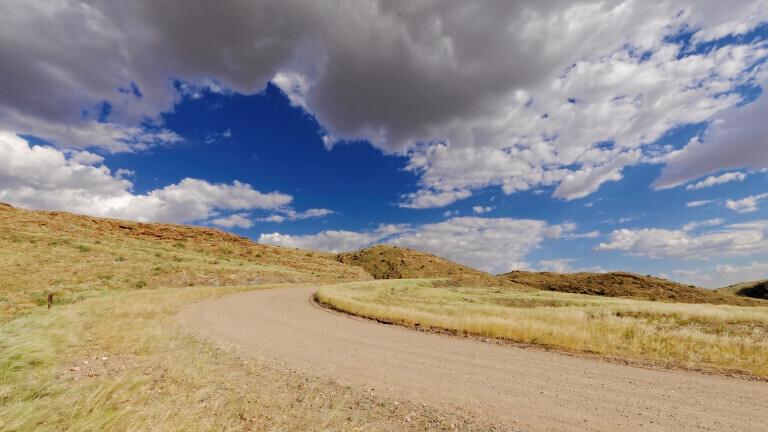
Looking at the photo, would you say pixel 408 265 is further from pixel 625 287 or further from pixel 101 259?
pixel 101 259

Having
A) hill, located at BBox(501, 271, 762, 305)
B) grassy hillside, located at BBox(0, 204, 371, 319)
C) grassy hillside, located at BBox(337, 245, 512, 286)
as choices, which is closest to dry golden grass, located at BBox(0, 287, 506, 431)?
grassy hillside, located at BBox(0, 204, 371, 319)

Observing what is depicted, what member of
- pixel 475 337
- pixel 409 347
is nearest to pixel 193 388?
pixel 409 347

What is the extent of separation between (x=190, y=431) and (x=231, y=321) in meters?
12.3

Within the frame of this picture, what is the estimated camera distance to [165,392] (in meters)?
6.72

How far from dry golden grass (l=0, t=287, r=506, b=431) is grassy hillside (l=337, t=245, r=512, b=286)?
71216mm

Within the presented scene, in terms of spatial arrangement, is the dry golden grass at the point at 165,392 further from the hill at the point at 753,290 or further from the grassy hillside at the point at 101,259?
the hill at the point at 753,290

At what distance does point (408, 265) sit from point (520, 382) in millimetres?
83161

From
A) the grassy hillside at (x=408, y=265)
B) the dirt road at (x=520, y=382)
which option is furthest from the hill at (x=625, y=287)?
the dirt road at (x=520, y=382)

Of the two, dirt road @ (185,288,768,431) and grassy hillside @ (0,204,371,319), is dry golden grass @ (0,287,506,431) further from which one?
grassy hillside @ (0,204,371,319)

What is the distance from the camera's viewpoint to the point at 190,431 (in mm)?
4586

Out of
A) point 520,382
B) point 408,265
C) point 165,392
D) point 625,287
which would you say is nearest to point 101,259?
point 165,392

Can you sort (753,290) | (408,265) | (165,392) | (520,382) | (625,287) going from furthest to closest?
(408,265)
(753,290)
(625,287)
(520,382)
(165,392)

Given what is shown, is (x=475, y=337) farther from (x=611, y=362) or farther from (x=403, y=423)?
(x=403, y=423)

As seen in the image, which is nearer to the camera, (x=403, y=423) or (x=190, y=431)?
(x=190, y=431)
